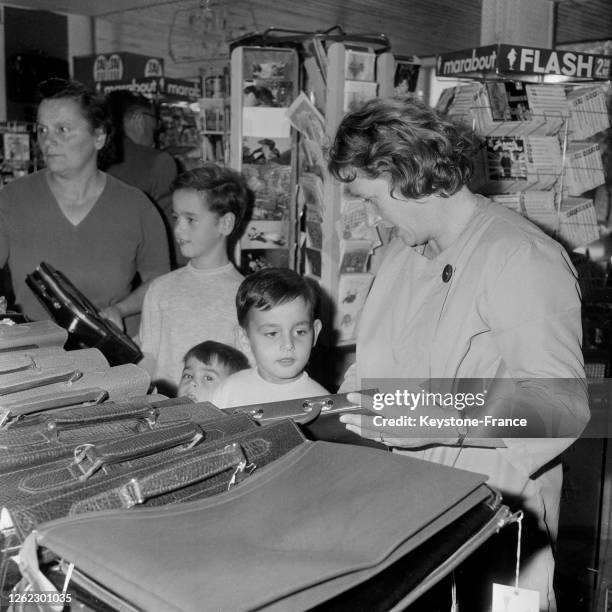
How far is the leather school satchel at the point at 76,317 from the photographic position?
2.10 metres

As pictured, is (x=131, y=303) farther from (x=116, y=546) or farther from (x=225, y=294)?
(x=116, y=546)

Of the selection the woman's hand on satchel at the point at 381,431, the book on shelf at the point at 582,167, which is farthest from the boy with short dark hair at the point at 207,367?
the book on shelf at the point at 582,167

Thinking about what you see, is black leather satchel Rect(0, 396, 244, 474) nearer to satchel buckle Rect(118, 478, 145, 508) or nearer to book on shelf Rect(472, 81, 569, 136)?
satchel buckle Rect(118, 478, 145, 508)

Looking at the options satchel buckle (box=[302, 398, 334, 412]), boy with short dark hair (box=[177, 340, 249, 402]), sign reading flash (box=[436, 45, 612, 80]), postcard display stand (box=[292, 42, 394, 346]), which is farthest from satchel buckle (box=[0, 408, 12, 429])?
sign reading flash (box=[436, 45, 612, 80])

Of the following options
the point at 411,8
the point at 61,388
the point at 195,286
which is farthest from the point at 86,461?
the point at 411,8

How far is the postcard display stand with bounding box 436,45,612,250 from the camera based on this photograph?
321cm

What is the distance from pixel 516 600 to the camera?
1.07 m

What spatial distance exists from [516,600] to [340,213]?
7.56 ft

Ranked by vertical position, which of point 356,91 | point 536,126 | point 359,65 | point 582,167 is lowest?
point 582,167

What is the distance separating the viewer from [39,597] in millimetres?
735

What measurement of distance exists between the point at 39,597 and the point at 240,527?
0.69ft

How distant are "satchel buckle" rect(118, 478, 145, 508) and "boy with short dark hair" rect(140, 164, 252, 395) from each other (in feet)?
5.84

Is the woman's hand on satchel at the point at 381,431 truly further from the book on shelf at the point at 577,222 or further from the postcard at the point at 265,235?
the book on shelf at the point at 577,222

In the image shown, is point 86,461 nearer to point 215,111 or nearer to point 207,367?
point 207,367
